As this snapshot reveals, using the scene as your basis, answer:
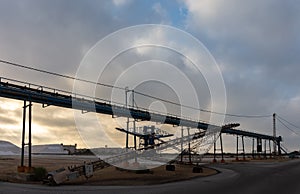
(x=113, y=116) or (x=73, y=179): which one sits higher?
(x=113, y=116)

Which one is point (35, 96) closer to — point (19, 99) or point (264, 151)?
point (19, 99)

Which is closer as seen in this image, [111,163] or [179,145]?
[111,163]

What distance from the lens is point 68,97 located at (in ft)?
153

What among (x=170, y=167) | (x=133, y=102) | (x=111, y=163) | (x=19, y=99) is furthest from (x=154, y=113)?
(x=19, y=99)

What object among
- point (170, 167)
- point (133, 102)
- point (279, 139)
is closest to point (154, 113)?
point (133, 102)

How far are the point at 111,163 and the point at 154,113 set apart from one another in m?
22.8

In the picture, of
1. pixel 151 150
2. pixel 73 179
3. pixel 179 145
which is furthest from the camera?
pixel 179 145

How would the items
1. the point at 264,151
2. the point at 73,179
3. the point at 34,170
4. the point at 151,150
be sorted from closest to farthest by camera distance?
the point at 73,179
the point at 34,170
the point at 151,150
the point at 264,151

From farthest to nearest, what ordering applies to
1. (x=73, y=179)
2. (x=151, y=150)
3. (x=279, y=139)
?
(x=279, y=139)
(x=151, y=150)
(x=73, y=179)

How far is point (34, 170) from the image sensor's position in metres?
35.8

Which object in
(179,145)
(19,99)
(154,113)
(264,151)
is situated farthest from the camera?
(264,151)

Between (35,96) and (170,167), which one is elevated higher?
(35,96)

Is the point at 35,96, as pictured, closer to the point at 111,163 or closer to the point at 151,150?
the point at 111,163

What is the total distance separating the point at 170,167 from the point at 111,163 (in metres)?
8.19
